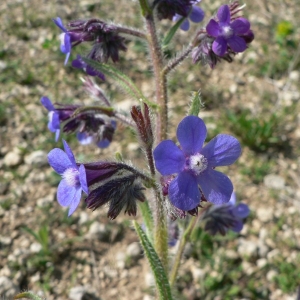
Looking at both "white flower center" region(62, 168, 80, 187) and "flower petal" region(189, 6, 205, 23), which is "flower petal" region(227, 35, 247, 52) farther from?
"white flower center" region(62, 168, 80, 187)

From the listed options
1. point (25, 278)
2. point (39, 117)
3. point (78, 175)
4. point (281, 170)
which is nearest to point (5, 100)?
point (39, 117)

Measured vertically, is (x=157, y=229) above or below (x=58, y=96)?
above

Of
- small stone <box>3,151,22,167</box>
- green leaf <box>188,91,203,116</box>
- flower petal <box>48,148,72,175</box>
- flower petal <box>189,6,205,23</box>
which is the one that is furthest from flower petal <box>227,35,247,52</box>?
small stone <box>3,151,22,167</box>

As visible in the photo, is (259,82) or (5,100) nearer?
(5,100)

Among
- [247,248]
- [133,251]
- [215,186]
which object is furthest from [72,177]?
[247,248]

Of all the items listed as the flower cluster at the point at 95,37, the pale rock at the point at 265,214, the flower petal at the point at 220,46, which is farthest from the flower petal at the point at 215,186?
the pale rock at the point at 265,214

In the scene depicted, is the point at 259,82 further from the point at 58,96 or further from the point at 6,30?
the point at 6,30
